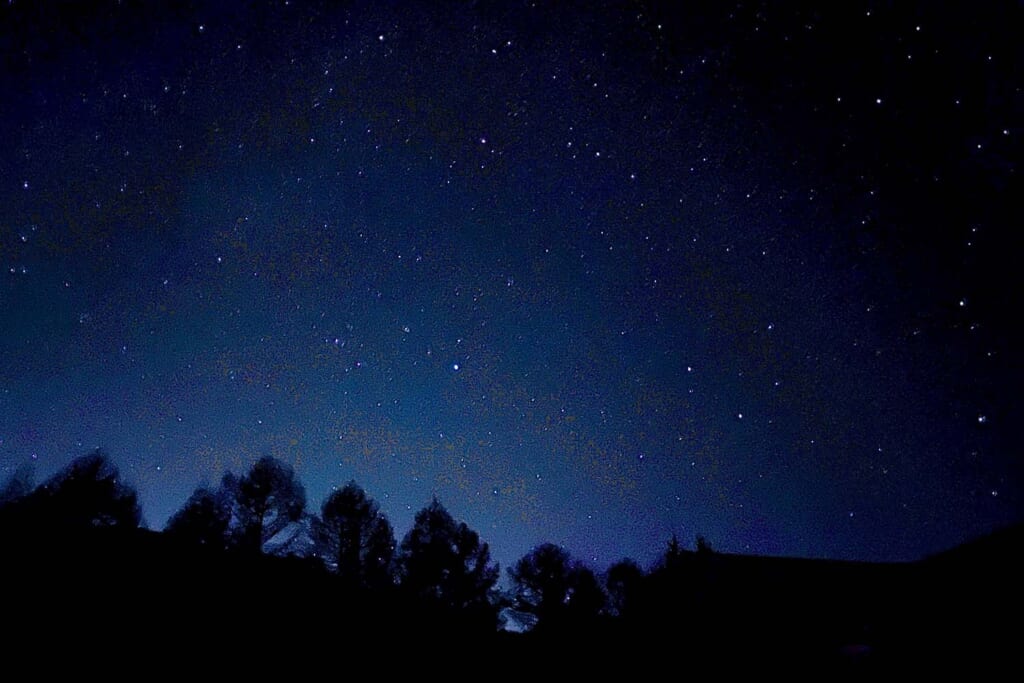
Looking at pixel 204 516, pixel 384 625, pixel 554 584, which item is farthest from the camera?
pixel 554 584

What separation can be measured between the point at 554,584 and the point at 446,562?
27.3 ft

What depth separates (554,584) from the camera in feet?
106

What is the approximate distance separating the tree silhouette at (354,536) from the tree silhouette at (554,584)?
9216 millimetres

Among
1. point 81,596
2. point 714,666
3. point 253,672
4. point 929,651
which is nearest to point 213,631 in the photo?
point 253,672

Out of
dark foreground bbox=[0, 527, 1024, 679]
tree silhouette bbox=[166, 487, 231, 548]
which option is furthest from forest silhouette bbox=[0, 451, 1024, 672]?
tree silhouette bbox=[166, 487, 231, 548]

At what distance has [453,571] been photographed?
93.0ft

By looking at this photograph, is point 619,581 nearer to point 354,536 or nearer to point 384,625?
point 354,536

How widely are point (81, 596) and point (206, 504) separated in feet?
76.3

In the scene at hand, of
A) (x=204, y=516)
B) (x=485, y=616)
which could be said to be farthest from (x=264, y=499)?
(x=485, y=616)

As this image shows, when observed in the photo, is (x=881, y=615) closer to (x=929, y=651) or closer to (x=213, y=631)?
(x=929, y=651)

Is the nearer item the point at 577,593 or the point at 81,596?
the point at 81,596

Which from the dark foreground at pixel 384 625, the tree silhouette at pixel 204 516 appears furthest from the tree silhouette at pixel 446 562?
the dark foreground at pixel 384 625

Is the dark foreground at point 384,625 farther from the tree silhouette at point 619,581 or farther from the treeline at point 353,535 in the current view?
the tree silhouette at point 619,581

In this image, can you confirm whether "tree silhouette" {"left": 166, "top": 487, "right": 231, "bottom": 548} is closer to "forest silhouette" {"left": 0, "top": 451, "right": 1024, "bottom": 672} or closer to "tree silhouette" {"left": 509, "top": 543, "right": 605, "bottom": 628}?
"forest silhouette" {"left": 0, "top": 451, "right": 1024, "bottom": 672}
